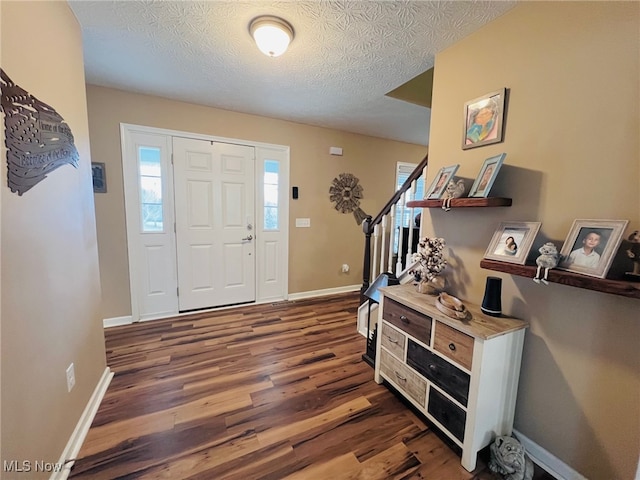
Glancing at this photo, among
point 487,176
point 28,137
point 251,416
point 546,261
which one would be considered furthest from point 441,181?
point 28,137

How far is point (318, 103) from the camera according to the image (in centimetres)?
278

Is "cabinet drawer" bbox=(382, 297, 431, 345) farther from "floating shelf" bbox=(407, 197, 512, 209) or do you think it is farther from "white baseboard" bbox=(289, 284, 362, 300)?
"white baseboard" bbox=(289, 284, 362, 300)

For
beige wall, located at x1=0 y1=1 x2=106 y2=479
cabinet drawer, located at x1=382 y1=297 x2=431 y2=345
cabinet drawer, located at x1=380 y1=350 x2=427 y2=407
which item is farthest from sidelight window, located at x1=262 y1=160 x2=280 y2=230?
cabinet drawer, located at x1=380 y1=350 x2=427 y2=407

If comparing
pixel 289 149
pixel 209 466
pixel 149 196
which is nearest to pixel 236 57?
pixel 289 149

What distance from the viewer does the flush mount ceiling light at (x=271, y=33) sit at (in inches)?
60.6

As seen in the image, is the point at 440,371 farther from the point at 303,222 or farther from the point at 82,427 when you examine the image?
the point at 303,222

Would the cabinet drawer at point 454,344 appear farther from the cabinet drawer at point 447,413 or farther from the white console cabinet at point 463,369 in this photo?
the cabinet drawer at point 447,413

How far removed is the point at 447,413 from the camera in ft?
4.65

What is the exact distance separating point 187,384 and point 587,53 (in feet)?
9.86

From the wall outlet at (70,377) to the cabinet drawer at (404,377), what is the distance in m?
1.87

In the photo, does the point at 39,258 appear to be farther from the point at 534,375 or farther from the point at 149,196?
the point at 534,375

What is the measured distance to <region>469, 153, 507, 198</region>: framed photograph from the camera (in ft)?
4.56

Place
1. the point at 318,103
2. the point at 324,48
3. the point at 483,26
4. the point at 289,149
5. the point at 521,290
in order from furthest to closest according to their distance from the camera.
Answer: the point at 289,149 → the point at 318,103 → the point at 324,48 → the point at 483,26 → the point at 521,290

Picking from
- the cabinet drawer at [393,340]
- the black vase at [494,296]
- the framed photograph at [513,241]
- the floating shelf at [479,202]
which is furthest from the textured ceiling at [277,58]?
the cabinet drawer at [393,340]
